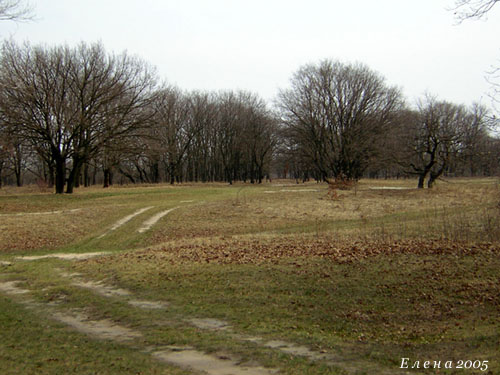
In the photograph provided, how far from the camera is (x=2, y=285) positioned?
39.0 ft

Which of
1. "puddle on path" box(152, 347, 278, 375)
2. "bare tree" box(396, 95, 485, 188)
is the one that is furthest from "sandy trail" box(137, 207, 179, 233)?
"bare tree" box(396, 95, 485, 188)

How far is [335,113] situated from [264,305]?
1868 inches

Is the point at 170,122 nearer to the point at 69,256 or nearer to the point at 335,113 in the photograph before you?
the point at 335,113

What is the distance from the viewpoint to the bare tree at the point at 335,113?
174 feet

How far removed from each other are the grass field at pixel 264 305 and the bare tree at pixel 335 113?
36580 mm

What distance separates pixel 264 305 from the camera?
29.2 ft

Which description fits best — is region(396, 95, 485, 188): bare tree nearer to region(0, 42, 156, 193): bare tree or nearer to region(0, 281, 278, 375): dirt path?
region(0, 42, 156, 193): bare tree

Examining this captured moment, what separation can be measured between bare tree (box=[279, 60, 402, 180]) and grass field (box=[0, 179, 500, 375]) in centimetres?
3658

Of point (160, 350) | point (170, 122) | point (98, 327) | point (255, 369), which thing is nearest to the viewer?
point (255, 369)

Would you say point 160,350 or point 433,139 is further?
point 433,139

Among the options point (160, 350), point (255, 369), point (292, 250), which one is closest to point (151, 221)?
point (292, 250)

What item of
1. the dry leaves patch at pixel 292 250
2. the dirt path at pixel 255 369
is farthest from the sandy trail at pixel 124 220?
the dirt path at pixel 255 369

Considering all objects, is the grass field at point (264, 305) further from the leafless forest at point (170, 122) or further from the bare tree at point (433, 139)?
the bare tree at point (433, 139)

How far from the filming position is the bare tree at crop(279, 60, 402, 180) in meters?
52.9
